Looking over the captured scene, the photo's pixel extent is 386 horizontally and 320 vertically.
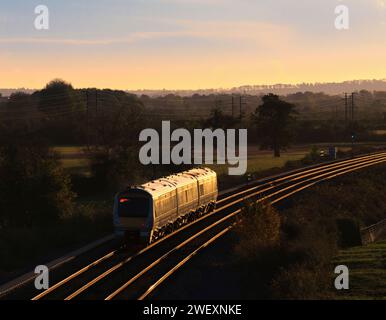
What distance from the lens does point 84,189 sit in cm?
6825

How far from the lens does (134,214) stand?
31.1 metres

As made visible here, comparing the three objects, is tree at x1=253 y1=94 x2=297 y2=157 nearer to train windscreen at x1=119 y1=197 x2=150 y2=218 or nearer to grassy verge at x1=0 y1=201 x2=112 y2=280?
grassy verge at x1=0 y1=201 x2=112 y2=280

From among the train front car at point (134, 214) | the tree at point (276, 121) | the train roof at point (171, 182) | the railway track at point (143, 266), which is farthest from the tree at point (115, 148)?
Answer: the train front car at point (134, 214)

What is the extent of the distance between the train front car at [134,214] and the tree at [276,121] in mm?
67580

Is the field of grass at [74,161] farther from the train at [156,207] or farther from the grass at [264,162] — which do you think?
the train at [156,207]

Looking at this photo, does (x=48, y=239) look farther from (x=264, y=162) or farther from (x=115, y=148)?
(x=264, y=162)

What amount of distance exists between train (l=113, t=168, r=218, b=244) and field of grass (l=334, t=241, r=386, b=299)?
8256 mm

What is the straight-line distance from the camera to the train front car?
30953 mm

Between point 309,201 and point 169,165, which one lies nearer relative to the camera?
point 309,201

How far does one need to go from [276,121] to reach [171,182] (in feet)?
207
